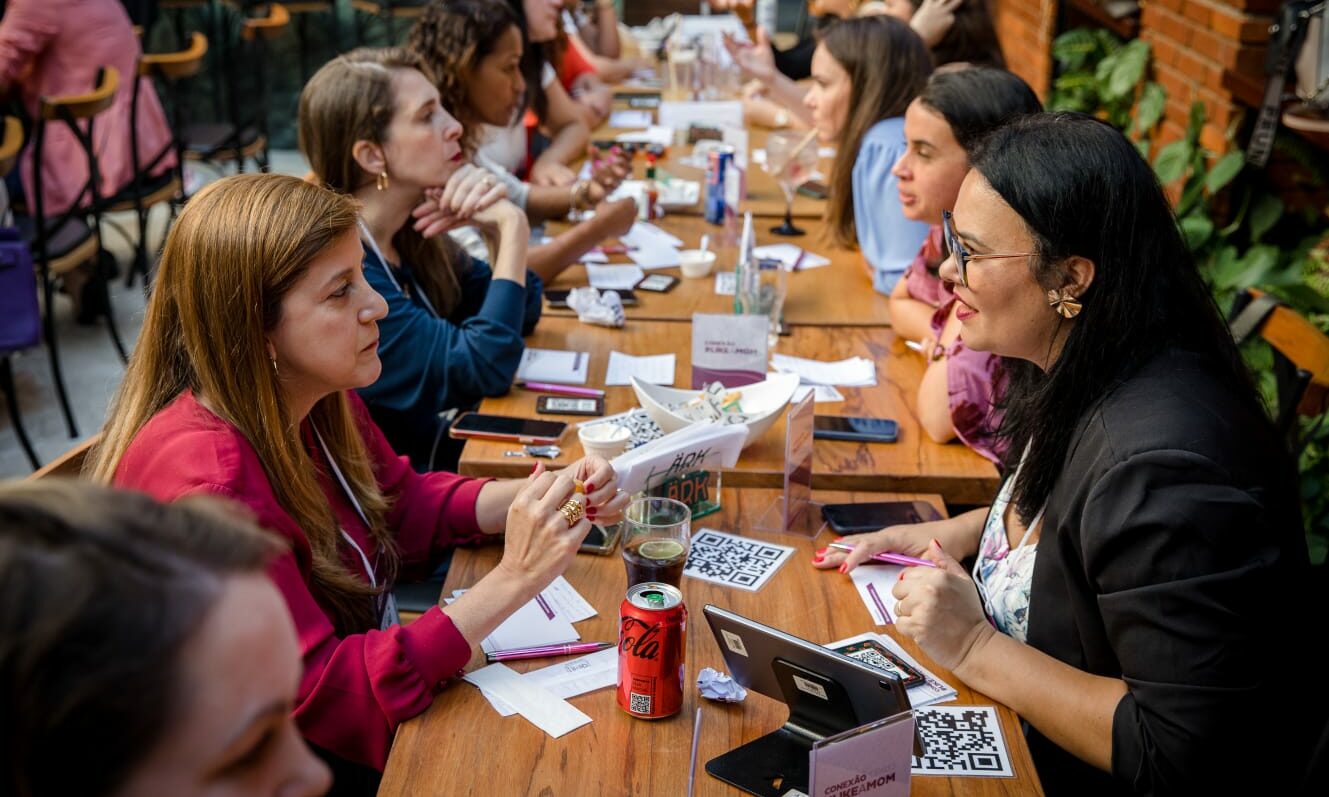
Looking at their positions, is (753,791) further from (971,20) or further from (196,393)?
(971,20)

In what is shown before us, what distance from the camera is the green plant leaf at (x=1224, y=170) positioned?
12.8 feet

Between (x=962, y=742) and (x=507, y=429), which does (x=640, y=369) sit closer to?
(x=507, y=429)

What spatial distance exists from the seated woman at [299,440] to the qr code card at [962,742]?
515 mm

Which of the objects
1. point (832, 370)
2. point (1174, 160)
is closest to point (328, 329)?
point (832, 370)

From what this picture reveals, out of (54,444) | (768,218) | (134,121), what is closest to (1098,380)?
(768,218)

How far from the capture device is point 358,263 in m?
1.81

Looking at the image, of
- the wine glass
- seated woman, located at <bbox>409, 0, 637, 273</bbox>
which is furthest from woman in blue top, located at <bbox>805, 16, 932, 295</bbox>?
seated woman, located at <bbox>409, 0, 637, 273</bbox>

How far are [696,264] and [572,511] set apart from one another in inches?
70.0

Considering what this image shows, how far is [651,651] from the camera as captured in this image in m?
1.47

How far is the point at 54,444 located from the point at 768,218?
8.33ft

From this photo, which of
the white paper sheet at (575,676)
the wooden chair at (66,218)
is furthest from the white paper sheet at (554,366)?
the wooden chair at (66,218)

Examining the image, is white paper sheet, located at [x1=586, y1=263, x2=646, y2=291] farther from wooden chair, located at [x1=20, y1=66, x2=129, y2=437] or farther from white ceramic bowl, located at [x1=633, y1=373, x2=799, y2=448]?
wooden chair, located at [x1=20, y1=66, x2=129, y2=437]

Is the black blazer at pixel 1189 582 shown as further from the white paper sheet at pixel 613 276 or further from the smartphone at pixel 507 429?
the white paper sheet at pixel 613 276

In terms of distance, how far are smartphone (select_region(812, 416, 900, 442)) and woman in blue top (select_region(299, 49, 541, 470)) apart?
2.23ft
